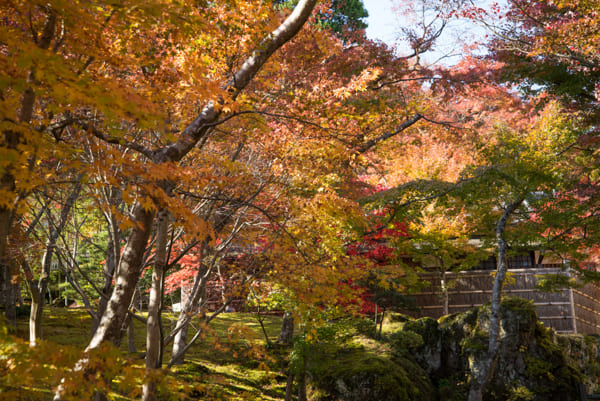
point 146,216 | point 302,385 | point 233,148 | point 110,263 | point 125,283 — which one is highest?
point 233,148

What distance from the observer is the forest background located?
3877 mm

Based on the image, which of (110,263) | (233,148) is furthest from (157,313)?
(233,148)

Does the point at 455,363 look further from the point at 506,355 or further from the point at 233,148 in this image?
the point at 233,148

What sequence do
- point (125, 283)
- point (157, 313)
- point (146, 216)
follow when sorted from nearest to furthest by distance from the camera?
point (125, 283)
point (146, 216)
point (157, 313)

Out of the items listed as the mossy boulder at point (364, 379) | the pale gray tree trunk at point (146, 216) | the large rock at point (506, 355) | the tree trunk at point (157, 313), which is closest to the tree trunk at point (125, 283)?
the pale gray tree trunk at point (146, 216)

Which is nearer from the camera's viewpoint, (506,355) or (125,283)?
(125,283)

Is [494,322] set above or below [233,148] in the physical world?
below

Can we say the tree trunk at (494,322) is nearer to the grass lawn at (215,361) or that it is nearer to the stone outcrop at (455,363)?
the stone outcrop at (455,363)

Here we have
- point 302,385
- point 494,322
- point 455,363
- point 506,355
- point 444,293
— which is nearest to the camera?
point 302,385

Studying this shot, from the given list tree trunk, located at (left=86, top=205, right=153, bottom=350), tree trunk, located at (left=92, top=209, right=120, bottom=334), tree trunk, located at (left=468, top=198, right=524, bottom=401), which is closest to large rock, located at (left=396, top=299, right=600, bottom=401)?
tree trunk, located at (left=468, top=198, right=524, bottom=401)

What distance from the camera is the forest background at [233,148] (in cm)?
388

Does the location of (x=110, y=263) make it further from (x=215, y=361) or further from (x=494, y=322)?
(x=494, y=322)

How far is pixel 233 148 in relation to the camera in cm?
928

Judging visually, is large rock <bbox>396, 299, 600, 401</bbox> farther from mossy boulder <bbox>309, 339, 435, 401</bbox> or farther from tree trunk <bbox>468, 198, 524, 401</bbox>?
mossy boulder <bbox>309, 339, 435, 401</bbox>
